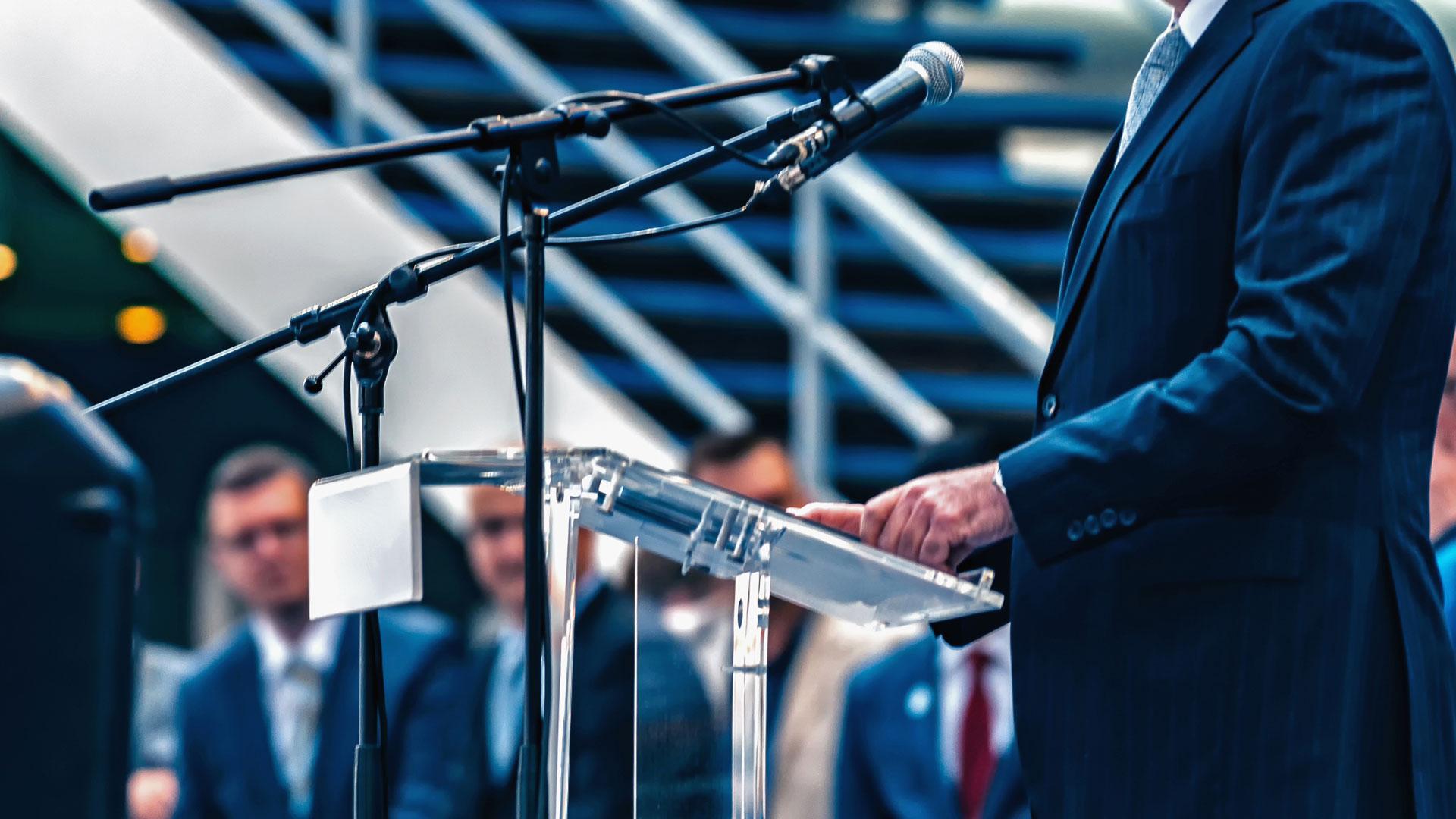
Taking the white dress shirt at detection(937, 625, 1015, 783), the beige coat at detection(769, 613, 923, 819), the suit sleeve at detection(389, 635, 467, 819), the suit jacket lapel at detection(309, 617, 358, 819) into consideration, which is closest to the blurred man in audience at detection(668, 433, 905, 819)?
the beige coat at detection(769, 613, 923, 819)

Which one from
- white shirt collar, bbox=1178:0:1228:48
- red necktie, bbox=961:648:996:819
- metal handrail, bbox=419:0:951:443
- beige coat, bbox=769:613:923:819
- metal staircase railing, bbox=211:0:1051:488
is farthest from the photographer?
metal handrail, bbox=419:0:951:443

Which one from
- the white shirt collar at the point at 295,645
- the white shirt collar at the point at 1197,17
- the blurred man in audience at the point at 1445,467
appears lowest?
the white shirt collar at the point at 295,645

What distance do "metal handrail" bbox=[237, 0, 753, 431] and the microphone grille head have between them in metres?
2.22

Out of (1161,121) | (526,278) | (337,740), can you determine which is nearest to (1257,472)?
(1161,121)

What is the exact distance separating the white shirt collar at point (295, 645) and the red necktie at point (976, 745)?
3.63ft

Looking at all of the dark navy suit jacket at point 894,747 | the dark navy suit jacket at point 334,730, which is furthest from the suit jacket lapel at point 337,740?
the dark navy suit jacket at point 894,747

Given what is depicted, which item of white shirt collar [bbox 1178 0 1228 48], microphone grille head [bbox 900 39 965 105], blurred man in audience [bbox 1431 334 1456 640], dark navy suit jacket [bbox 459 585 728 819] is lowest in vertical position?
dark navy suit jacket [bbox 459 585 728 819]

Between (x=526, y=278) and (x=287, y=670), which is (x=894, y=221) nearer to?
(x=287, y=670)

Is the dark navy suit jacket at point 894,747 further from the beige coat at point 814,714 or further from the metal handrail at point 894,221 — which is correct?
the metal handrail at point 894,221

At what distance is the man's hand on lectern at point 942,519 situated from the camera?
4.52ft

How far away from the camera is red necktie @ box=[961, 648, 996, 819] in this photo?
2797 mm

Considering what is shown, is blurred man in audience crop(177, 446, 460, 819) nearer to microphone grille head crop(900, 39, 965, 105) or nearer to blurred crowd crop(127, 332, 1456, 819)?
blurred crowd crop(127, 332, 1456, 819)

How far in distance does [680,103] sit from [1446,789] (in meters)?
0.72

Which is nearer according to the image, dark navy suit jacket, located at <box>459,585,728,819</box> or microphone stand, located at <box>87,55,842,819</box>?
microphone stand, located at <box>87,55,842,819</box>
